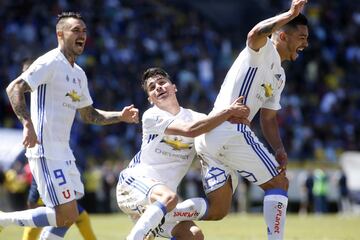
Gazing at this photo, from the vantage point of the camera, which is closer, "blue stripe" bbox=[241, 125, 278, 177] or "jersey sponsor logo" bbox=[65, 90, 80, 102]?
"blue stripe" bbox=[241, 125, 278, 177]

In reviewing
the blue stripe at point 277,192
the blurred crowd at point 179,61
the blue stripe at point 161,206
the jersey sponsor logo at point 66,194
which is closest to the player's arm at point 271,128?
the blue stripe at point 277,192

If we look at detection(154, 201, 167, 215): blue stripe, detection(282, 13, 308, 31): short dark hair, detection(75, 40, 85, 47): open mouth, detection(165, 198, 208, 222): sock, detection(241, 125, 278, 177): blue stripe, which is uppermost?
detection(282, 13, 308, 31): short dark hair

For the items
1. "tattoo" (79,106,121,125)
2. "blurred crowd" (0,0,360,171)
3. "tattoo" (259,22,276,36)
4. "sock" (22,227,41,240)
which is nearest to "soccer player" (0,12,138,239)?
"tattoo" (79,106,121,125)

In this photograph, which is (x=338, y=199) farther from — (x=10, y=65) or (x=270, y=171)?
(x=270, y=171)

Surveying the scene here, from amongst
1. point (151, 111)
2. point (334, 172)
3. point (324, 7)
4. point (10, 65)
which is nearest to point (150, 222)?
point (151, 111)

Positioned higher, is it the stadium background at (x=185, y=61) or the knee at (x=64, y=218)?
the knee at (x=64, y=218)

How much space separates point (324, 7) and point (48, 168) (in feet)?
100

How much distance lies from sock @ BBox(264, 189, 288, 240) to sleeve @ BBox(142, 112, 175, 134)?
1350mm

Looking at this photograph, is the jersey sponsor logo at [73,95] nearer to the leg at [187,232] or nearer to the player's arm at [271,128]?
the leg at [187,232]

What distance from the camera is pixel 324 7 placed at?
Result: 130 ft

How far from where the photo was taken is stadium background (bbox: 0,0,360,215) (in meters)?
30.5

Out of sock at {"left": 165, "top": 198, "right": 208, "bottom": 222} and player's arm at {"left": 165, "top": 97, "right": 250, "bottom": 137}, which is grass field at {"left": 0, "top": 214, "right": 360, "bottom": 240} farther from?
player's arm at {"left": 165, "top": 97, "right": 250, "bottom": 137}

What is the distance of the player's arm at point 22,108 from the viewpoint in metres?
9.69

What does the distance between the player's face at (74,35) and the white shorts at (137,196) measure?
5.30ft
